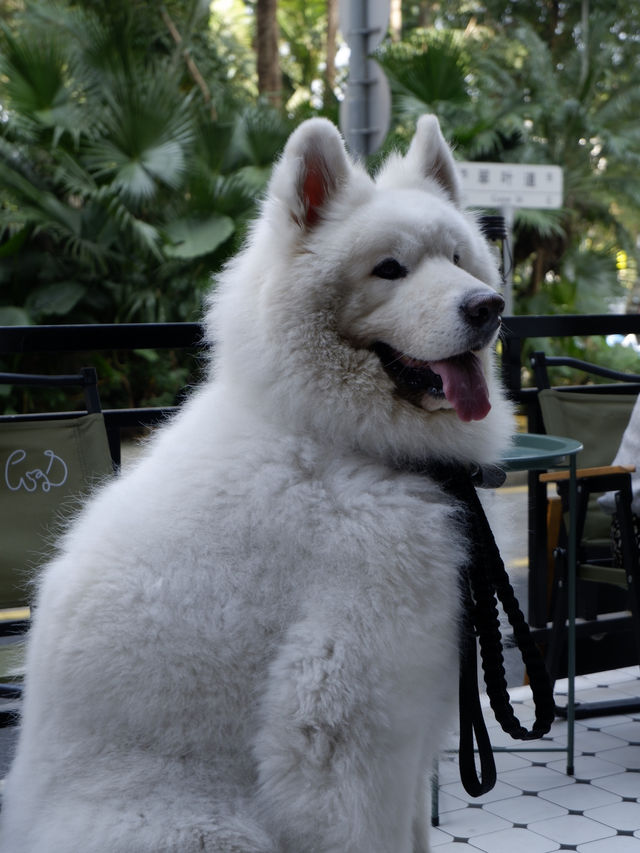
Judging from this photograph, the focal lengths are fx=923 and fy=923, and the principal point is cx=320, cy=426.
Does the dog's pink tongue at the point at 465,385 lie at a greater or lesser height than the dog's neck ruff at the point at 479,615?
greater

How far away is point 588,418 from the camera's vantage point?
447 centimetres

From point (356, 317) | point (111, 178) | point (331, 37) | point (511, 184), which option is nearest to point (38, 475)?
point (356, 317)

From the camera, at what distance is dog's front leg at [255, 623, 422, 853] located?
64.9 inches

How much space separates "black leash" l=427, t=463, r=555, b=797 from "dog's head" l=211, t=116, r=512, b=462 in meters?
0.09

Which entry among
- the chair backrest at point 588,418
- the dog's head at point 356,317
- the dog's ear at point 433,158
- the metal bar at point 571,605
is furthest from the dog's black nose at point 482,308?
the chair backrest at point 588,418

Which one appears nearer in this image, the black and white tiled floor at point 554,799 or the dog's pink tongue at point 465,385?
the dog's pink tongue at point 465,385

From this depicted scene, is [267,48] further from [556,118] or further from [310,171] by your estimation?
[310,171]

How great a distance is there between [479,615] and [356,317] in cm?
66

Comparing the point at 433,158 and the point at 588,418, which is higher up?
the point at 433,158

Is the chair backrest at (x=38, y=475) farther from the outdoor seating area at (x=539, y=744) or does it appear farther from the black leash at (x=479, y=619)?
the black leash at (x=479, y=619)

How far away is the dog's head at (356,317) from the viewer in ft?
5.96

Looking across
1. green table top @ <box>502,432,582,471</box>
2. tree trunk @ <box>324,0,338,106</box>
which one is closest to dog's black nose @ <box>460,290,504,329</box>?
green table top @ <box>502,432,582,471</box>

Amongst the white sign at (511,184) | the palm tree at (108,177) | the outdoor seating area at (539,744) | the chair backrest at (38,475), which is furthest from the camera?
the palm tree at (108,177)

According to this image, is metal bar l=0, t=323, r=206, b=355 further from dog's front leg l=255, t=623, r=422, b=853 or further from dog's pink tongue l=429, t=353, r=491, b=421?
dog's front leg l=255, t=623, r=422, b=853
